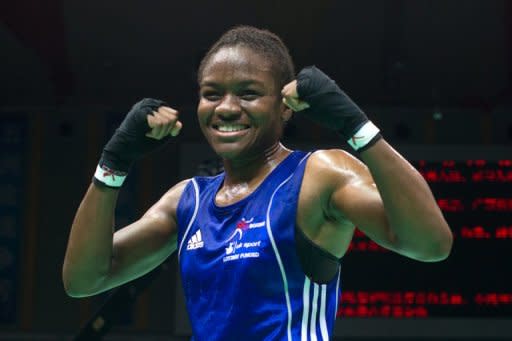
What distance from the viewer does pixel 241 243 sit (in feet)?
6.00

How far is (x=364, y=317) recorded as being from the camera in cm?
518

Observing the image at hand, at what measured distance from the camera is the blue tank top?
70.7 inches

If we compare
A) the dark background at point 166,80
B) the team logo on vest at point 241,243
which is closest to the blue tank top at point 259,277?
the team logo on vest at point 241,243

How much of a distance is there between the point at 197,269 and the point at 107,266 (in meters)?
0.27

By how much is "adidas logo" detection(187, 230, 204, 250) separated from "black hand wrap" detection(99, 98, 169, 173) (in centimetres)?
23

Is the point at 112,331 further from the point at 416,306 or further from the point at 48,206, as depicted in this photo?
the point at 416,306

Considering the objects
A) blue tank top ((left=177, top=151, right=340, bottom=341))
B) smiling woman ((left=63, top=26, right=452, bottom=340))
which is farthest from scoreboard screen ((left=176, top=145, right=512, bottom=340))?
blue tank top ((left=177, top=151, right=340, bottom=341))

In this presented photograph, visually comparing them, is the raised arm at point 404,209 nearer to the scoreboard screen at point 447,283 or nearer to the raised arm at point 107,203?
the raised arm at point 107,203

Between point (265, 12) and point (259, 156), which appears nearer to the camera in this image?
point (259, 156)

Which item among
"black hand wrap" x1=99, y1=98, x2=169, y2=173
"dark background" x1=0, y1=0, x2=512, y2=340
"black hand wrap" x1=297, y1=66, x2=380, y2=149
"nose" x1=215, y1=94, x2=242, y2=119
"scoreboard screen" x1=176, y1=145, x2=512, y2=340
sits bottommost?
"scoreboard screen" x1=176, y1=145, x2=512, y2=340

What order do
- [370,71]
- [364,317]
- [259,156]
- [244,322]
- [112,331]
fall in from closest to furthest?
[244,322] → [259,156] → [364,317] → [370,71] → [112,331]

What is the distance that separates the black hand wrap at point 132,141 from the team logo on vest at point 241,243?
32cm

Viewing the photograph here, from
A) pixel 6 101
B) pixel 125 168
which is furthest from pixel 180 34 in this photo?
pixel 125 168

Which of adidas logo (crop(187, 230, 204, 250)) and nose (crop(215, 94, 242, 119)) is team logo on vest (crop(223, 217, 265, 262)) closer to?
adidas logo (crop(187, 230, 204, 250))
